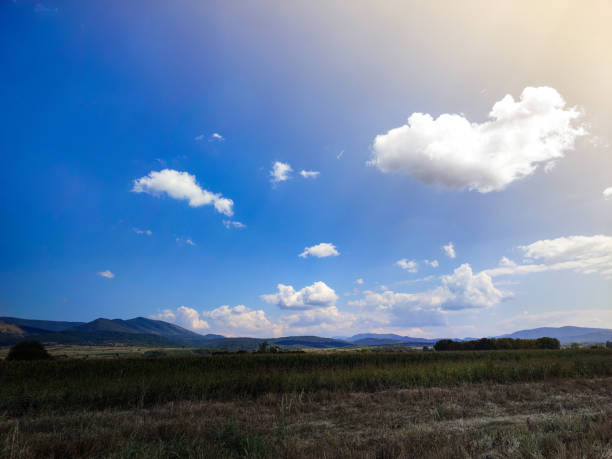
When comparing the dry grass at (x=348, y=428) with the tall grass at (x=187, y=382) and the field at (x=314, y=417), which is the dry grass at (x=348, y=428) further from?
the tall grass at (x=187, y=382)

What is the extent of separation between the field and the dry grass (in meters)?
0.03

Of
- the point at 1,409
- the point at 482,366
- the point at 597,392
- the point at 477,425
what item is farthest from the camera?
the point at 482,366

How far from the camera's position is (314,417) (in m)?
9.53

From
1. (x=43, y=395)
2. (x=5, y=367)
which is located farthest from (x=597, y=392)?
(x=5, y=367)

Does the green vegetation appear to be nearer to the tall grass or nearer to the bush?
the tall grass

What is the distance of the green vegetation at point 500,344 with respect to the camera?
84312 mm

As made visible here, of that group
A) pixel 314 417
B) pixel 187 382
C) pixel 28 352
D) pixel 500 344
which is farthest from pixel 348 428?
pixel 500 344

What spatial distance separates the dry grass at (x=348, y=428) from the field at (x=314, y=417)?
0.03 m

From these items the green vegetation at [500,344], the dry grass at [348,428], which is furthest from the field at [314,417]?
the green vegetation at [500,344]

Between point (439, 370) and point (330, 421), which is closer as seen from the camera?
point (330, 421)

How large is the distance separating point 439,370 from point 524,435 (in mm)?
13368

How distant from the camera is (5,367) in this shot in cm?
2058

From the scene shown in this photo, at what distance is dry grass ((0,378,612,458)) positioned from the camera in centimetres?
531

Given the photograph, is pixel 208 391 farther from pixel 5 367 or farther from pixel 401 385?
pixel 5 367
